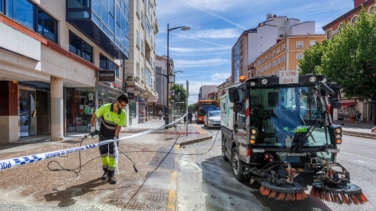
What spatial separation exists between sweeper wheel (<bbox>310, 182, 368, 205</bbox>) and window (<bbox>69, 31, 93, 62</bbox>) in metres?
13.0

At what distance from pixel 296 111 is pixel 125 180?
3.62 metres

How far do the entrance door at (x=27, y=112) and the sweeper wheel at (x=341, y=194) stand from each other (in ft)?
41.8

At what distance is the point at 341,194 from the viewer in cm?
409

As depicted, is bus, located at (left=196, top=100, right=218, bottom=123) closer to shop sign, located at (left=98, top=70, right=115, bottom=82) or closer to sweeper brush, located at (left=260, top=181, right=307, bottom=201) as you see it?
shop sign, located at (left=98, top=70, right=115, bottom=82)

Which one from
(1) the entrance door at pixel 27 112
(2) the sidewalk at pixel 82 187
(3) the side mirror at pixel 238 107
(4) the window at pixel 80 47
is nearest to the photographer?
(2) the sidewalk at pixel 82 187

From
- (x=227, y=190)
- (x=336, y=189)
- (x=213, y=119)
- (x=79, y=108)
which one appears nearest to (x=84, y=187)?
(x=227, y=190)

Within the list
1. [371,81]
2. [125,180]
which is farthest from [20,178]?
[371,81]

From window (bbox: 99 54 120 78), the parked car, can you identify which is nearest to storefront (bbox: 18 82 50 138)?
window (bbox: 99 54 120 78)

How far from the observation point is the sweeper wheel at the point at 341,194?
404 cm

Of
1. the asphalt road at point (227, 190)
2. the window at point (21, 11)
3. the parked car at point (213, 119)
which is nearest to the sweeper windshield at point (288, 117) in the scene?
the asphalt road at point (227, 190)

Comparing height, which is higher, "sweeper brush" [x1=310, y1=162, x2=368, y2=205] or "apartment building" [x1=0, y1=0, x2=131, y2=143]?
"apartment building" [x1=0, y1=0, x2=131, y2=143]

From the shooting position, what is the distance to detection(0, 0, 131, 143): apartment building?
30.8 ft

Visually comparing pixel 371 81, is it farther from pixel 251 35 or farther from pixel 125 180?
pixel 251 35

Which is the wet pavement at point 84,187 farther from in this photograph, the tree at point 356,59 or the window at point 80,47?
the tree at point 356,59
